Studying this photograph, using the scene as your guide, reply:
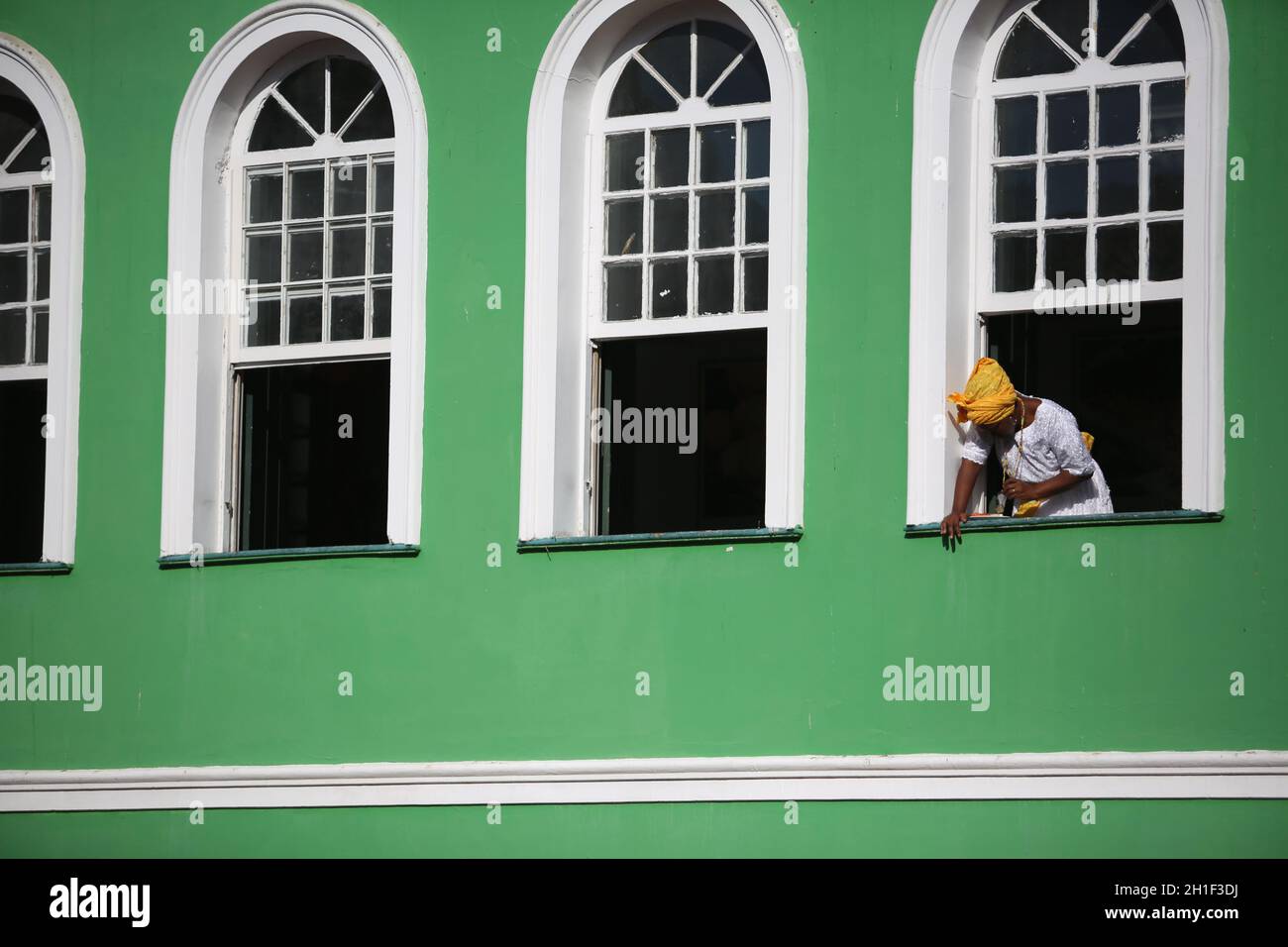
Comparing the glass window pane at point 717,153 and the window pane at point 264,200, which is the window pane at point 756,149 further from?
the window pane at point 264,200

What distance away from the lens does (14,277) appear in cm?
1393

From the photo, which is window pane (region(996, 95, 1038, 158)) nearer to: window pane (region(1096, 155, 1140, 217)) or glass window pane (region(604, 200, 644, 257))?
window pane (region(1096, 155, 1140, 217))

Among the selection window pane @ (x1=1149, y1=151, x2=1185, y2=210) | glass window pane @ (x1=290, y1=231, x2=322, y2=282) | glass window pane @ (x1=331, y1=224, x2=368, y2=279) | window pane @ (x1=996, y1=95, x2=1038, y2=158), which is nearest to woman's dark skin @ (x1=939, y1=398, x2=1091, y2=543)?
window pane @ (x1=1149, y1=151, x2=1185, y2=210)

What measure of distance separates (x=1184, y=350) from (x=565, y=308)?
327 centimetres

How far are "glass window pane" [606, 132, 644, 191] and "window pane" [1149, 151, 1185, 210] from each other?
2724 mm

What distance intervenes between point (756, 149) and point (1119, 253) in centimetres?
200

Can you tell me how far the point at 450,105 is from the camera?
1280cm

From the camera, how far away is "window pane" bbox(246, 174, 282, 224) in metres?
13.5

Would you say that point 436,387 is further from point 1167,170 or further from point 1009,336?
point 1167,170

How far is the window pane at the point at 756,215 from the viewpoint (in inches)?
487

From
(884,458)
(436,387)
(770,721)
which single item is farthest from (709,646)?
(436,387)

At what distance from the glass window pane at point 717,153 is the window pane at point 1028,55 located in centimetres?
145
